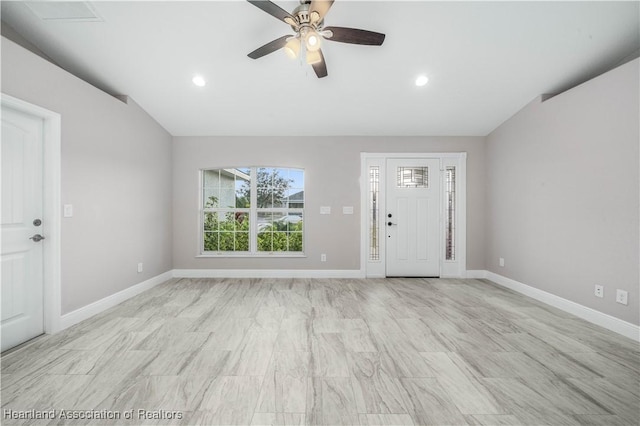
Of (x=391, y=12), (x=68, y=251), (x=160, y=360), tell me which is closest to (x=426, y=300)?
(x=160, y=360)

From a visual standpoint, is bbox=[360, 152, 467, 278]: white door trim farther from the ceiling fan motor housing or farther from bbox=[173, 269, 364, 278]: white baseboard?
the ceiling fan motor housing

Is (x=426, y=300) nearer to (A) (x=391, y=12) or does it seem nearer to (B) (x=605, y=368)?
(B) (x=605, y=368)

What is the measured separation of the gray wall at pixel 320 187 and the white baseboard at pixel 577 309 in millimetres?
797

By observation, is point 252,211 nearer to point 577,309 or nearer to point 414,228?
point 414,228

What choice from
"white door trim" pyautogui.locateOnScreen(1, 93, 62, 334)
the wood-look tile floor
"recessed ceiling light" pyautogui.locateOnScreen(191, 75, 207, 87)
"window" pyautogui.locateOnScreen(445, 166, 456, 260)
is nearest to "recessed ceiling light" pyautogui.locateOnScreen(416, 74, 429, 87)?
"window" pyautogui.locateOnScreen(445, 166, 456, 260)

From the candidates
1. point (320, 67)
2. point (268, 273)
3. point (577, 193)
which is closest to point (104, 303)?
point (268, 273)

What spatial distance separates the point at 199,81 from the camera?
324 cm

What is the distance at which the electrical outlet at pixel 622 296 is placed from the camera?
2.46 meters

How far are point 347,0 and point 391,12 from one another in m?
0.42

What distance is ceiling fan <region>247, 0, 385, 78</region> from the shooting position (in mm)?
1950

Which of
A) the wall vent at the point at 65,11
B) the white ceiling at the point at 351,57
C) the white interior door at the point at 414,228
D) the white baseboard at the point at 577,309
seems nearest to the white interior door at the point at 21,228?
the wall vent at the point at 65,11

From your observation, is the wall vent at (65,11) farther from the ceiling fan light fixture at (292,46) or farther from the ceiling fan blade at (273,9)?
the ceiling fan light fixture at (292,46)

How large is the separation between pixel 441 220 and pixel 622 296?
91.3 inches

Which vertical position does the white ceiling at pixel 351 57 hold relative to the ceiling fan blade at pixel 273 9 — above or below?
above
